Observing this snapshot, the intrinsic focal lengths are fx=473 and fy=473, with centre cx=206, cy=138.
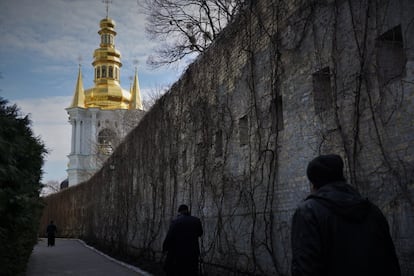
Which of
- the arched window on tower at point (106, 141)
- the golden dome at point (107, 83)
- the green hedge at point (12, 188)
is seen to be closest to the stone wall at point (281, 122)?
the green hedge at point (12, 188)

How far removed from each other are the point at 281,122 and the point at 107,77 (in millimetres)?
65066

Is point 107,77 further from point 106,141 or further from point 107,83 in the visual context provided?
point 106,141

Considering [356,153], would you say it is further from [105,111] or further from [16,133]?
[105,111]

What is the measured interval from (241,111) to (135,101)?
5813cm

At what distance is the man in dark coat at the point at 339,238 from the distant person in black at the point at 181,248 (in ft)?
14.1

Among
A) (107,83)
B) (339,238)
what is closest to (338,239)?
(339,238)

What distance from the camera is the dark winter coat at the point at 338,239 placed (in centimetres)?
277

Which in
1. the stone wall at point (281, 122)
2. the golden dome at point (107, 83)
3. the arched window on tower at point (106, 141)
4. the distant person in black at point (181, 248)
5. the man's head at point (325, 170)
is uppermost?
the golden dome at point (107, 83)

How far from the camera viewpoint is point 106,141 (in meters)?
58.2

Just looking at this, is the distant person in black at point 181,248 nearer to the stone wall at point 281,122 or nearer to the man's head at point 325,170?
the stone wall at point 281,122

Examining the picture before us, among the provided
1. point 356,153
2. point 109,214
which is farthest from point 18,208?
point 109,214

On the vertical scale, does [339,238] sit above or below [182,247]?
above

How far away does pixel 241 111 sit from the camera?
27.3ft

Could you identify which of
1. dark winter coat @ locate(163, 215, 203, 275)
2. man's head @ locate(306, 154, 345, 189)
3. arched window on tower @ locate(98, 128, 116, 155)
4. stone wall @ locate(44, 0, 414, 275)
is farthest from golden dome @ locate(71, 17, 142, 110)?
man's head @ locate(306, 154, 345, 189)
